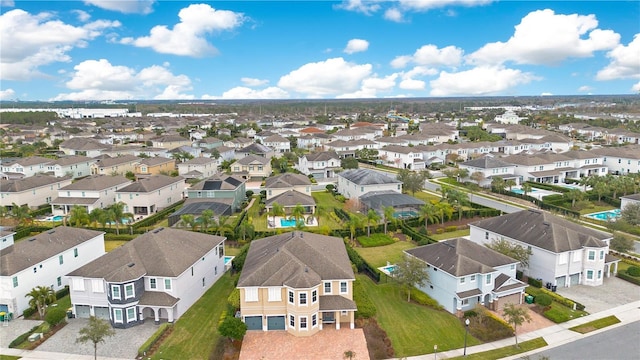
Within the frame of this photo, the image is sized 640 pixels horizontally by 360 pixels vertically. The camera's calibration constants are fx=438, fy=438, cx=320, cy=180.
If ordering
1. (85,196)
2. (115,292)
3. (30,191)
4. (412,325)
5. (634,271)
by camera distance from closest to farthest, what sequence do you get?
(115,292) → (412,325) → (634,271) → (85,196) → (30,191)

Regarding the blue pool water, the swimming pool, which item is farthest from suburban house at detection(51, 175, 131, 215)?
the swimming pool

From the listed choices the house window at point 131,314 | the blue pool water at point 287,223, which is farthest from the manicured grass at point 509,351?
the blue pool water at point 287,223

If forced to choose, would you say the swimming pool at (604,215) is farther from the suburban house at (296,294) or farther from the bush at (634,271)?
the suburban house at (296,294)

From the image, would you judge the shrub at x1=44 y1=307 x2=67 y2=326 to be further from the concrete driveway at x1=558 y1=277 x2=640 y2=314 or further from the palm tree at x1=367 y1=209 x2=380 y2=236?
the concrete driveway at x1=558 y1=277 x2=640 y2=314

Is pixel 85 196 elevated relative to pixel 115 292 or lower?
elevated

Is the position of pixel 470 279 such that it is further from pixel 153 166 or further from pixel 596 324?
pixel 153 166

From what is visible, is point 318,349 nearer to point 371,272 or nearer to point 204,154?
point 371,272

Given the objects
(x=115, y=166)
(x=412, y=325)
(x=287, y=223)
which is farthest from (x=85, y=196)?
(x=412, y=325)
